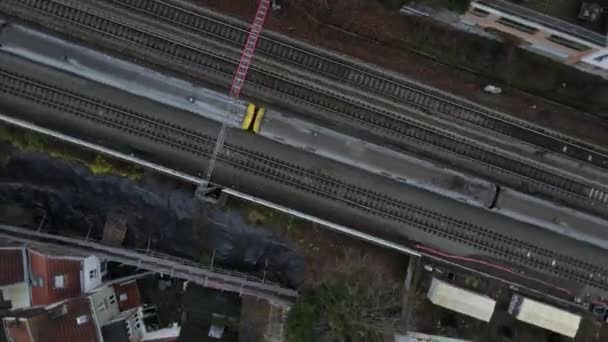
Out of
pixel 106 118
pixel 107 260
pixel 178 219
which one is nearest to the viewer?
pixel 106 118

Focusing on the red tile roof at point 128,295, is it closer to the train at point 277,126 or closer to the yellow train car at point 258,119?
the train at point 277,126

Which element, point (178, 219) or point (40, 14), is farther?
point (178, 219)

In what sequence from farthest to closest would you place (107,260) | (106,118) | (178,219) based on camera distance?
(107,260) < (178,219) < (106,118)

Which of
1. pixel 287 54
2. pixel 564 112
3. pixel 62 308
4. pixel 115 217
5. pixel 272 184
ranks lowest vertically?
pixel 62 308

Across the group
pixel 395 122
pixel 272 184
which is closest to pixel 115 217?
pixel 272 184

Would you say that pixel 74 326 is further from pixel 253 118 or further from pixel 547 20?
pixel 547 20

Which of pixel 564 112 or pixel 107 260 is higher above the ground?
pixel 564 112

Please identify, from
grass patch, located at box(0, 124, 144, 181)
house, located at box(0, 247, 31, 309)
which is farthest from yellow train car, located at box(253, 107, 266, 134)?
house, located at box(0, 247, 31, 309)

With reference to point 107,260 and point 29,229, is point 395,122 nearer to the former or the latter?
point 107,260
